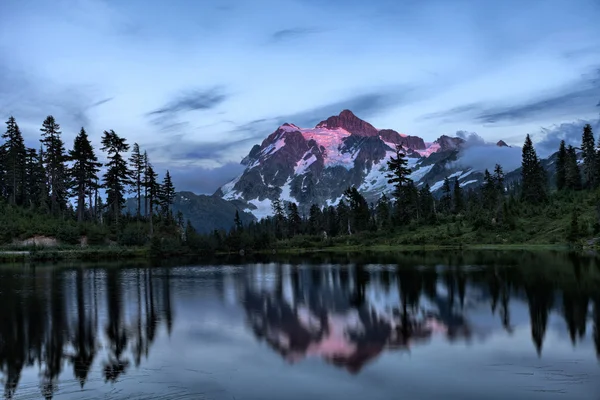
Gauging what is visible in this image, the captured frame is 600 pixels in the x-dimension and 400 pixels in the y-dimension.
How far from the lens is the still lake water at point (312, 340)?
49.3ft

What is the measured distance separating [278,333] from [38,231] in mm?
69888

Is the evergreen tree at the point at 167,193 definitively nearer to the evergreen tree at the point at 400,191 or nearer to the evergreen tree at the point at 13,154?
the evergreen tree at the point at 13,154

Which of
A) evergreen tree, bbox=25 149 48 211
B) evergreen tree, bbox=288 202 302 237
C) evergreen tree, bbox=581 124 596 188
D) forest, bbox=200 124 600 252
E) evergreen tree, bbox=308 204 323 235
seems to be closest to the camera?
forest, bbox=200 124 600 252

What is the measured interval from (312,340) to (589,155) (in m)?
123

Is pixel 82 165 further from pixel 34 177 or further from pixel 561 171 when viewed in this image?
pixel 561 171

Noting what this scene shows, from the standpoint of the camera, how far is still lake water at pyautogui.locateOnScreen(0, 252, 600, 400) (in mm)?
15023

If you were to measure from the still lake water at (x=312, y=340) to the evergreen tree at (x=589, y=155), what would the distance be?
90.8 metres

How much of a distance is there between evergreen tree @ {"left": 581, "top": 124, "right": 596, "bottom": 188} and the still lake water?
90.8 meters

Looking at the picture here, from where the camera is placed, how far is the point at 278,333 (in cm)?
2297

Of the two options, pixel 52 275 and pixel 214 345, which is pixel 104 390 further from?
pixel 52 275

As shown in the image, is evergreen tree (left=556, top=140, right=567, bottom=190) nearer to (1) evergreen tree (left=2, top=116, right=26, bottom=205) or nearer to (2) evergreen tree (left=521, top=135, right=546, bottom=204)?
(2) evergreen tree (left=521, top=135, right=546, bottom=204)

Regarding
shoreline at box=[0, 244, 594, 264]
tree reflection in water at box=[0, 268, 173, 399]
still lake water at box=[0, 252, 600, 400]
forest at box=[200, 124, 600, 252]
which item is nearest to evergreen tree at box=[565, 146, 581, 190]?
forest at box=[200, 124, 600, 252]


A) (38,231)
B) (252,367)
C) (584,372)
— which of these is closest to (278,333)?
(252,367)

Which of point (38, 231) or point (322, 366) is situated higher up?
point (38, 231)
